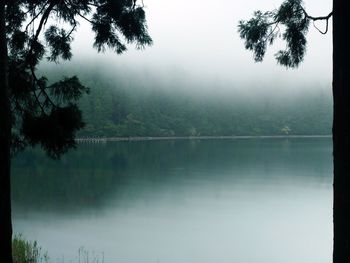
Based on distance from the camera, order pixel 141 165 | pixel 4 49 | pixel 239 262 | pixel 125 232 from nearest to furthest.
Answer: pixel 4 49 → pixel 239 262 → pixel 125 232 → pixel 141 165

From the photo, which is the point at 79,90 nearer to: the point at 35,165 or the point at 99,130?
the point at 35,165

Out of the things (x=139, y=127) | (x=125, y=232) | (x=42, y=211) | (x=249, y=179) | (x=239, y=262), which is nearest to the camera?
(x=239, y=262)

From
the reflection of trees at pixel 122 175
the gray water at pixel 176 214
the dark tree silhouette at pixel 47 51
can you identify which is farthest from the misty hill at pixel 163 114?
the dark tree silhouette at pixel 47 51

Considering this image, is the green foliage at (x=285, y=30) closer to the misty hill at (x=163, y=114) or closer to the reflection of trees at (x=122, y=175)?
the reflection of trees at (x=122, y=175)

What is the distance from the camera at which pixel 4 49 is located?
5.07 metres

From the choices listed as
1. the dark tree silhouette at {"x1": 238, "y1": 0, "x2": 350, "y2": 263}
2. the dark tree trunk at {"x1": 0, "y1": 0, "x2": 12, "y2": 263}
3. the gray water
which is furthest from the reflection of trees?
the dark tree silhouette at {"x1": 238, "y1": 0, "x2": 350, "y2": 263}

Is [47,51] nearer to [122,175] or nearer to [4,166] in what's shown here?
[4,166]

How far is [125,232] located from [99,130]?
105 metres

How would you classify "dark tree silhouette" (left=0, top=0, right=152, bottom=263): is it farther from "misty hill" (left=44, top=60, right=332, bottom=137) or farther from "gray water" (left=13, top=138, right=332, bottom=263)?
"misty hill" (left=44, top=60, right=332, bottom=137)

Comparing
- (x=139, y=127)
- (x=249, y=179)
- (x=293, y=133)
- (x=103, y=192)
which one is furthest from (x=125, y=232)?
(x=293, y=133)
